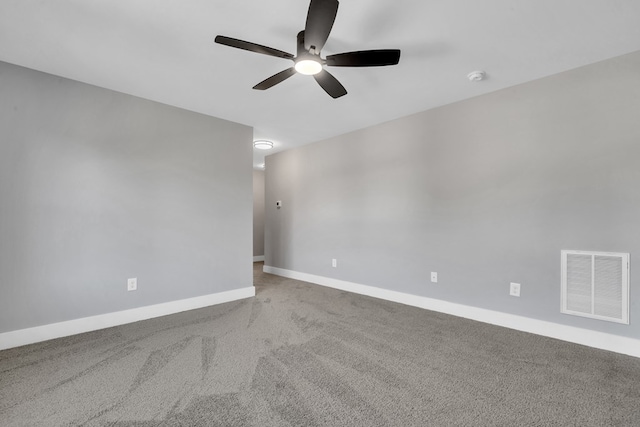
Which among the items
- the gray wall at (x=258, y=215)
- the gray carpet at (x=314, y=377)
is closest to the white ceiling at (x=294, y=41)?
the gray carpet at (x=314, y=377)

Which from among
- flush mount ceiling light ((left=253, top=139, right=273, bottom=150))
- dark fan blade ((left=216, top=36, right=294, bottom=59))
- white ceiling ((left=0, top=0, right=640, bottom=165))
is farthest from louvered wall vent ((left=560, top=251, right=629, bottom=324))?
flush mount ceiling light ((left=253, top=139, right=273, bottom=150))

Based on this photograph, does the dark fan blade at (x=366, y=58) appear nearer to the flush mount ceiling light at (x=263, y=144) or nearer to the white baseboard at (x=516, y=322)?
the white baseboard at (x=516, y=322)

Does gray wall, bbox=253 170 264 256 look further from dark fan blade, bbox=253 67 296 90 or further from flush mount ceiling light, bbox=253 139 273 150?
dark fan blade, bbox=253 67 296 90

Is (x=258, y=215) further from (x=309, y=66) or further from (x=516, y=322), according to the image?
(x=516, y=322)

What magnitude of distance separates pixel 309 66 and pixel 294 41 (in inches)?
12.3

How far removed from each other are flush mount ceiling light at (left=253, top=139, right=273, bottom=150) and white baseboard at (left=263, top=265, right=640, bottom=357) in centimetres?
251

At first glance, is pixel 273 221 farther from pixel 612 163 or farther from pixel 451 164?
pixel 612 163

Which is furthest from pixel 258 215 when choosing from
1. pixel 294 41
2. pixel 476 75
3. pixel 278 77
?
pixel 476 75

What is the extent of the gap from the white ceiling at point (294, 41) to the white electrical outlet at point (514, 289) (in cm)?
191

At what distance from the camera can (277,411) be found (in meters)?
1.53

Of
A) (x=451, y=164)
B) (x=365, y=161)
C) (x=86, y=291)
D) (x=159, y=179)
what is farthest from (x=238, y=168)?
(x=451, y=164)

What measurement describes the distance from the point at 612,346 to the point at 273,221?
459cm

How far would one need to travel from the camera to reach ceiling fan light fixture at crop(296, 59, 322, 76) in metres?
1.90

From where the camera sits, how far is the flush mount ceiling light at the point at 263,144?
4.64m
